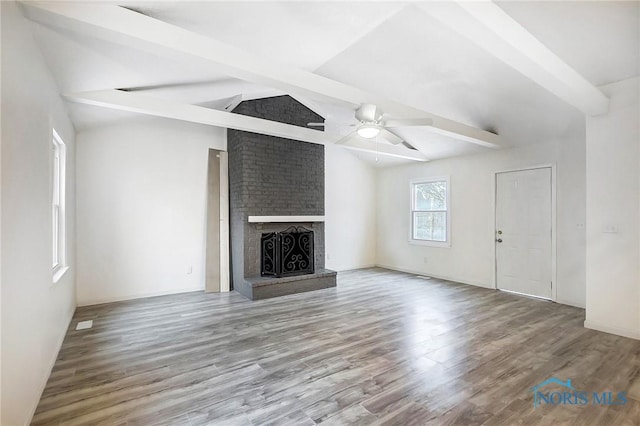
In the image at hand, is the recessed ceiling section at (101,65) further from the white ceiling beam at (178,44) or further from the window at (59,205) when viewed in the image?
the window at (59,205)

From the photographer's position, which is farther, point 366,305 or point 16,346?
point 366,305

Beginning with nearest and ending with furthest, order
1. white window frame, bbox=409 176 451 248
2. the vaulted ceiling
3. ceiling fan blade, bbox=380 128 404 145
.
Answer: the vaulted ceiling → ceiling fan blade, bbox=380 128 404 145 → white window frame, bbox=409 176 451 248

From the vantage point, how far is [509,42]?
221cm

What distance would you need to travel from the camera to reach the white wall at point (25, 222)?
1.70 m

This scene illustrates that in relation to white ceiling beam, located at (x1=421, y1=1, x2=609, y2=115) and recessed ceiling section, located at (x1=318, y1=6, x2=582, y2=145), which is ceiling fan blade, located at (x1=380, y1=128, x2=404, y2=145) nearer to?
recessed ceiling section, located at (x1=318, y1=6, x2=582, y2=145)

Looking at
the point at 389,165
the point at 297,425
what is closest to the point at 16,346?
the point at 297,425

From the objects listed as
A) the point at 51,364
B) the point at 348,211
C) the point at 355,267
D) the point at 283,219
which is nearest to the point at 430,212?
the point at 348,211

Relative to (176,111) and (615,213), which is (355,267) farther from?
(176,111)

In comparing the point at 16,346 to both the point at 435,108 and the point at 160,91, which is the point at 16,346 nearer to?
the point at 160,91

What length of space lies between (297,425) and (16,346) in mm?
1757

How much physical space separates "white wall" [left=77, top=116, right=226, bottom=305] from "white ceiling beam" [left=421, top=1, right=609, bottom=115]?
4559 mm

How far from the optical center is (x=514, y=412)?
82.3 inches

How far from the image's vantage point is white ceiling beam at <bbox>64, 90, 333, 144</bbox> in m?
3.26

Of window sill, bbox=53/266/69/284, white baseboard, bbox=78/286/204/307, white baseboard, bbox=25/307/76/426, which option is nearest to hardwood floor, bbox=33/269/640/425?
white baseboard, bbox=25/307/76/426
